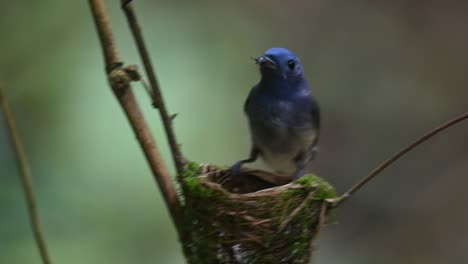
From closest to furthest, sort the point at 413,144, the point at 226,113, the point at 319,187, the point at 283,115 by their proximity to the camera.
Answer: the point at 413,144 < the point at 319,187 < the point at 283,115 < the point at 226,113

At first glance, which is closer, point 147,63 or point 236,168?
point 147,63

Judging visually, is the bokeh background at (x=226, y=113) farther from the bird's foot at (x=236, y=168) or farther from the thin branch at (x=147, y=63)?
the thin branch at (x=147, y=63)

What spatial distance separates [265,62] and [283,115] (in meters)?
0.21

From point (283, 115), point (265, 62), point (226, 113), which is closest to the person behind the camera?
point (265, 62)

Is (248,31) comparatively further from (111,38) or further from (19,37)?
(111,38)

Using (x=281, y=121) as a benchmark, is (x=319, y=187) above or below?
below

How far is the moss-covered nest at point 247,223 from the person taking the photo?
1.51m

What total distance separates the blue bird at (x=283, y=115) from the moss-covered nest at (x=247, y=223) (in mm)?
586

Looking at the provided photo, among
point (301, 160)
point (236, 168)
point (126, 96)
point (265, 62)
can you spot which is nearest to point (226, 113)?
point (301, 160)

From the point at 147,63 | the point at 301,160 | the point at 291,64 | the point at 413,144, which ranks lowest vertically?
the point at 301,160

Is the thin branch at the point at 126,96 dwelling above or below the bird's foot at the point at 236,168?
above

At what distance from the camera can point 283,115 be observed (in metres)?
2.22

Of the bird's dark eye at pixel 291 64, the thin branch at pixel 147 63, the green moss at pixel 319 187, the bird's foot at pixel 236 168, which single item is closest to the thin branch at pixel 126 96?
the thin branch at pixel 147 63

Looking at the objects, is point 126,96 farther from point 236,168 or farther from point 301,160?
point 301,160
